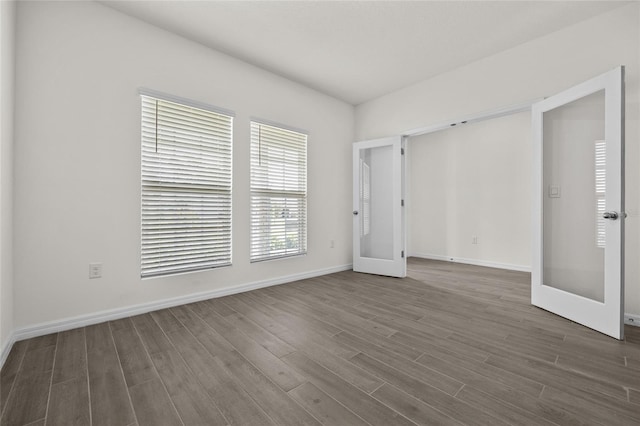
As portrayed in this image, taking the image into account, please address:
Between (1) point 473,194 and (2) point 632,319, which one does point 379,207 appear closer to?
(1) point 473,194

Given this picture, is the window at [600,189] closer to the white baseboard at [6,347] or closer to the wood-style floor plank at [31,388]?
the wood-style floor plank at [31,388]

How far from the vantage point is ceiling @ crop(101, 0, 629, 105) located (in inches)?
95.7

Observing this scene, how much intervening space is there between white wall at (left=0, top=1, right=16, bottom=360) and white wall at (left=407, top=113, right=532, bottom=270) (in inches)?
230

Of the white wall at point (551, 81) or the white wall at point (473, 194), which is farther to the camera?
the white wall at point (473, 194)

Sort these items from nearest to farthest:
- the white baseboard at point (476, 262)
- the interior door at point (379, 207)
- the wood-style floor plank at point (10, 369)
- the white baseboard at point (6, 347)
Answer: the wood-style floor plank at point (10, 369) < the white baseboard at point (6, 347) < the interior door at point (379, 207) < the white baseboard at point (476, 262)

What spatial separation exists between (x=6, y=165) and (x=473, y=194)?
597 centimetres

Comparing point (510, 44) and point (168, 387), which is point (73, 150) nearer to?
point (168, 387)

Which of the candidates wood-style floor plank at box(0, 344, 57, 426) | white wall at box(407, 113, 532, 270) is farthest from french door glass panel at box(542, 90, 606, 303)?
wood-style floor plank at box(0, 344, 57, 426)

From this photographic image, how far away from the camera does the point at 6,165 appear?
185cm

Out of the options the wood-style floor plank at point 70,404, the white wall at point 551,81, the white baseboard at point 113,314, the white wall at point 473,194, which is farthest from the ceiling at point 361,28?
the wood-style floor plank at point 70,404

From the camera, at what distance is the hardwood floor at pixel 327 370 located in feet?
4.17

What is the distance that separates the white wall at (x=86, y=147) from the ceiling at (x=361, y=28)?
32 centimetres

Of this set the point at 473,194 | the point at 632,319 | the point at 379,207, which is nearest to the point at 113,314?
the point at 379,207

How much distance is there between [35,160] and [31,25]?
1.03 meters
